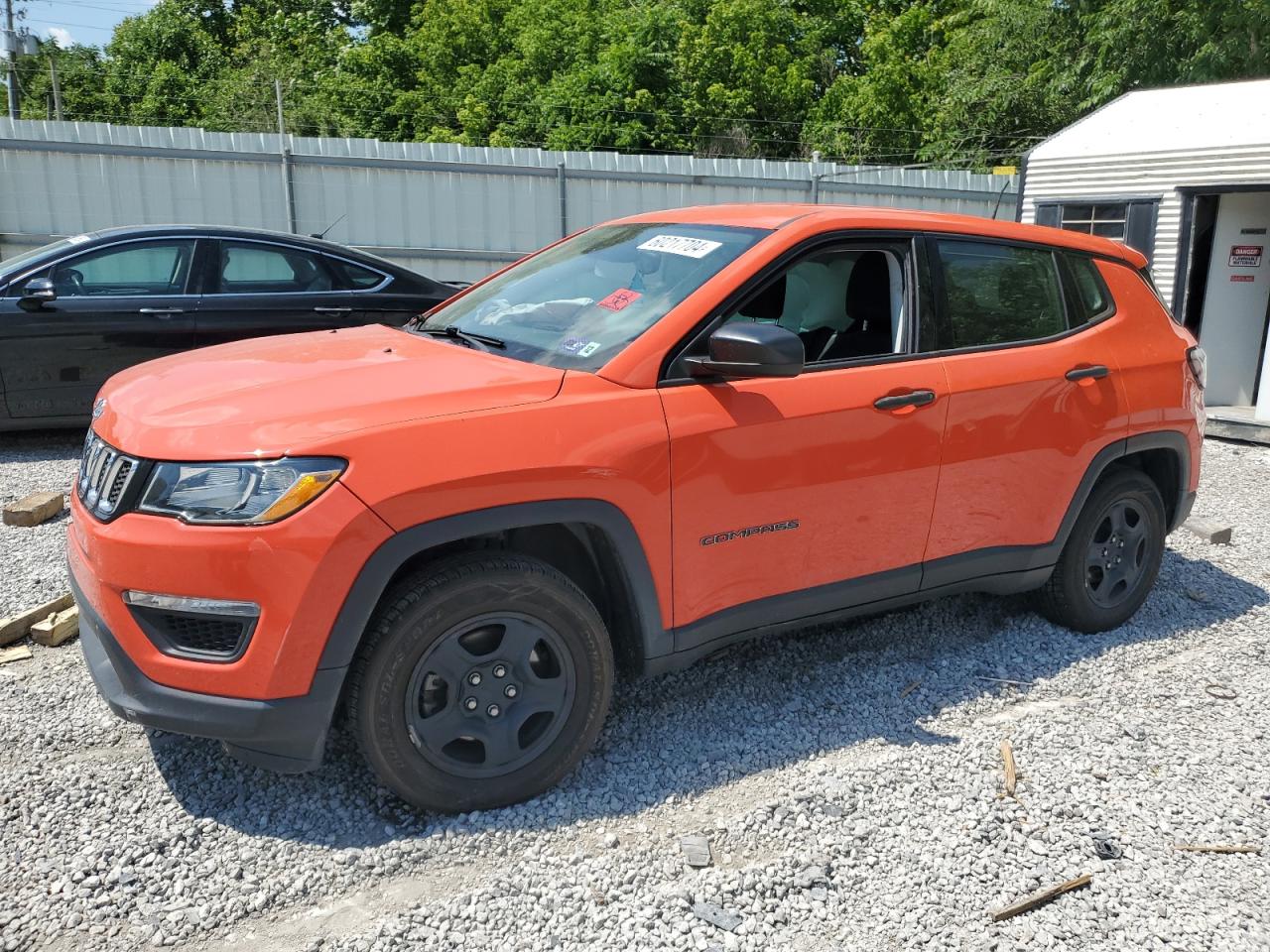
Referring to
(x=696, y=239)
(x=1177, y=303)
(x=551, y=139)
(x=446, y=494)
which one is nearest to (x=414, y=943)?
(x=446, y=494)

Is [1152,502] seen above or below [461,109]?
below

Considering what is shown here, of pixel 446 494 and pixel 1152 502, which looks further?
pixel 1152 502

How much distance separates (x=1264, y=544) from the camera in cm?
602

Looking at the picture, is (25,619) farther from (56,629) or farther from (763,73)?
(763,73)

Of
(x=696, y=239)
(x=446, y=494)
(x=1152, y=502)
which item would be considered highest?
(x=696, y=239)

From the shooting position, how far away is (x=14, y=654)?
154 inches

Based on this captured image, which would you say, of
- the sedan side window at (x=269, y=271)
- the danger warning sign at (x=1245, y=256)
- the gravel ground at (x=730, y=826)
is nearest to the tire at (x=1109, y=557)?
the gravel ground at (x=730, y=826)

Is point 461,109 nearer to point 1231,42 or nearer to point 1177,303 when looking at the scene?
point 1231,42

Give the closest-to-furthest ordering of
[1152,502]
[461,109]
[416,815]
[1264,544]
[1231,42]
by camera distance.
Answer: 1. [416,815]
2. [1152,502]
3. [1264,544]
4. [1231,42]
5. [461,109]

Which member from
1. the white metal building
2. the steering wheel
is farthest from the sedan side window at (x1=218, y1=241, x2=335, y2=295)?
the white metal building

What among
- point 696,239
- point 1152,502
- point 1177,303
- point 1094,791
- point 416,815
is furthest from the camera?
point 1177,303

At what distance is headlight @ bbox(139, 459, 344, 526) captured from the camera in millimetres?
2562

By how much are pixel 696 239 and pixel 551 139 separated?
78.9ft

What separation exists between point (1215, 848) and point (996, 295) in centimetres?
208
